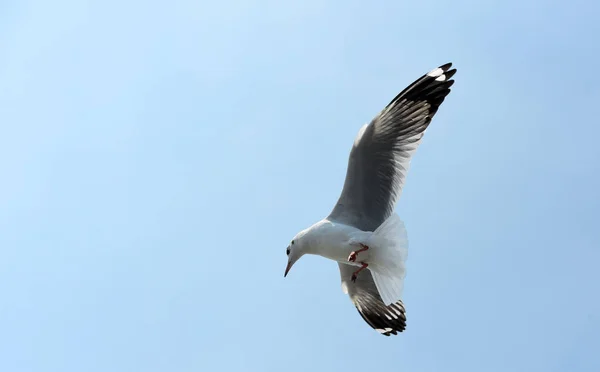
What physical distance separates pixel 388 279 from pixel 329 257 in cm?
85

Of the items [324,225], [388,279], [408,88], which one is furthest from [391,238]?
[408,88]

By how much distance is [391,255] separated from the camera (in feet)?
23.9

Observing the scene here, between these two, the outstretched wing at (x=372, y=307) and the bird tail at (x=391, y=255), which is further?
the outstretched wing at (x=372, y=307)

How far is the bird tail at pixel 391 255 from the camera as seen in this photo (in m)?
7.25

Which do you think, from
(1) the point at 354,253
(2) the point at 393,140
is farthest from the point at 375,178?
(1) the point at 354,253

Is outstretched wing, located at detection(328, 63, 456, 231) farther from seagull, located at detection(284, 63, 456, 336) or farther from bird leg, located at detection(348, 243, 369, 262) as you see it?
bird leg, located at detection(348, 243, 369, 262)

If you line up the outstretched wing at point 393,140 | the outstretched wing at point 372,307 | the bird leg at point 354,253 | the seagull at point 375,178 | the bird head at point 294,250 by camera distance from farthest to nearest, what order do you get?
the outstretched wing at point 372,307 → the bird head at point 294,250 → the outstretched wing at point 393,140 → the seagull at point 375,178 → the bird leg at point 354,253

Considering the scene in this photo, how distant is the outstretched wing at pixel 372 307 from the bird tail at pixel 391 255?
1413 millimetres

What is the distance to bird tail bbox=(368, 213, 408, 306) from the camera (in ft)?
23.8

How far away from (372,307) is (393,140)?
73.8 inches

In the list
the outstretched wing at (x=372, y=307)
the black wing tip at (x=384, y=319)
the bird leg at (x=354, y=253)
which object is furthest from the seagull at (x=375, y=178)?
the black wing tip at (x=384, y=319)

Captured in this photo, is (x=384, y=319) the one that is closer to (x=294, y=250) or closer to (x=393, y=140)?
(x=294, y=250)

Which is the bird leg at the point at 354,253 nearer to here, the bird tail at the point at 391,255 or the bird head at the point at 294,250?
the bird tail at the point at 391,255

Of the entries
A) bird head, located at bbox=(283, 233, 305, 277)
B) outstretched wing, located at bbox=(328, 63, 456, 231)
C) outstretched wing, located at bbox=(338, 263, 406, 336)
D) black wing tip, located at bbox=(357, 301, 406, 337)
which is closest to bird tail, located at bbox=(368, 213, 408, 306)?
outstretched wing, located at bbox=(328, 63, 456, 231)
